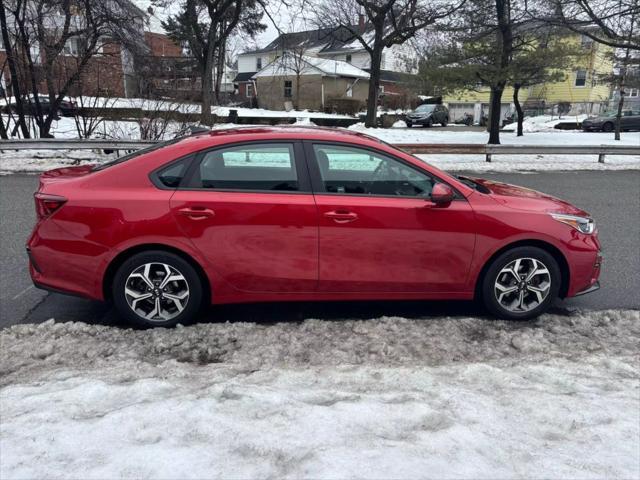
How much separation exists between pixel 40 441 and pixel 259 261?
1922mm

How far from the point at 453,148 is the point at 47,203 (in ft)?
43.2

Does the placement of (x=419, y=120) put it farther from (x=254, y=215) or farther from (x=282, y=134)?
(x=254, y=215)

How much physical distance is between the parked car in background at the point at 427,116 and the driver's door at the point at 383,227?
35.0m

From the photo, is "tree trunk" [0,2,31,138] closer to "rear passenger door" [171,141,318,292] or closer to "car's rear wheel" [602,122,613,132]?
"rear passenger door" [171,141,318,292]

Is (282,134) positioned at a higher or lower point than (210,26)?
lower

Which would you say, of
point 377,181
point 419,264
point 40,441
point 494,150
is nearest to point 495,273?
point 419,264

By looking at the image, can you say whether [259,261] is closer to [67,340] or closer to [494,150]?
[67,340]

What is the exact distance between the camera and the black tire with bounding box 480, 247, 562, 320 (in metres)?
4.18

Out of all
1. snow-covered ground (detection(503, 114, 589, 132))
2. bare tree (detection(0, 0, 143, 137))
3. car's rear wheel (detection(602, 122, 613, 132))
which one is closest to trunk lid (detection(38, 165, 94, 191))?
bare tree (detection(0, 0, 143, 137))

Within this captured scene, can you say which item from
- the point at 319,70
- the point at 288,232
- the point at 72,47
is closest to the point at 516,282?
the point at 288,232

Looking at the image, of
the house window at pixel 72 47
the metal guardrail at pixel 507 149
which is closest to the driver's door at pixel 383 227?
the metal guardrail at pixel 507 149

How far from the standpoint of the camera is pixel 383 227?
4016mm

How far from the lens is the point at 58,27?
50.4 ft

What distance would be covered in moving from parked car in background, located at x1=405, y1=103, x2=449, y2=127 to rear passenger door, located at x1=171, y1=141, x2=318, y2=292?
35.2m
